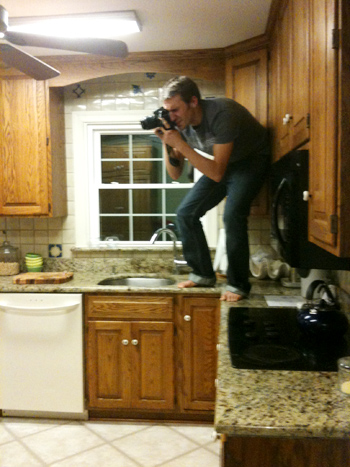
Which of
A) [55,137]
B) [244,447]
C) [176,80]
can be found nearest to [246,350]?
[244,447]

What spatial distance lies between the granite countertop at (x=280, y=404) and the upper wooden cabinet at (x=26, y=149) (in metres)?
2.21

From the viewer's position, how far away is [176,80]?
2459 millimetres

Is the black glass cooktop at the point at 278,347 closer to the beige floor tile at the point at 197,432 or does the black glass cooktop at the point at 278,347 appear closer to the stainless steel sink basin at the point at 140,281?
the beige floor tile at the point at 197,432

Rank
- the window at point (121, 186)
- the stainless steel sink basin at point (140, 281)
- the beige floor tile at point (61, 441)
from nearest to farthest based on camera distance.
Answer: the beige floor tile at point (61, 441), the stainless steel sink basin at point (140, 281), the window at point (121, 186)

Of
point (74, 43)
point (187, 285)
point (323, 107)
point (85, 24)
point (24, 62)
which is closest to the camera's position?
point (323, 107)

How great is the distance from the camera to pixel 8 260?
3508mm

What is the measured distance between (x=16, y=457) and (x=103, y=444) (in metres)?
0.48

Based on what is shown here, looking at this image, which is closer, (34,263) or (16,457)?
(16,457)

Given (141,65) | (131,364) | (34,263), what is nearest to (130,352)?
(131,364)

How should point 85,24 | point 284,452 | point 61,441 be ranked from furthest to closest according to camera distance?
point 61,441
point 85,24
point 284,452

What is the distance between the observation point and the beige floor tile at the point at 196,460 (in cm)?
255

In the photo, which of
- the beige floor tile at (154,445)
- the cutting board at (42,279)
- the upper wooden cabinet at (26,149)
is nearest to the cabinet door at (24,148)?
the upper wooden cabinet at (26,149)

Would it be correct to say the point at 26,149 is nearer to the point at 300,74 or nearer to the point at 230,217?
the point at 230,217

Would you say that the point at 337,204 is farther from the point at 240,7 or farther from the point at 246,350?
the point at 240,7
